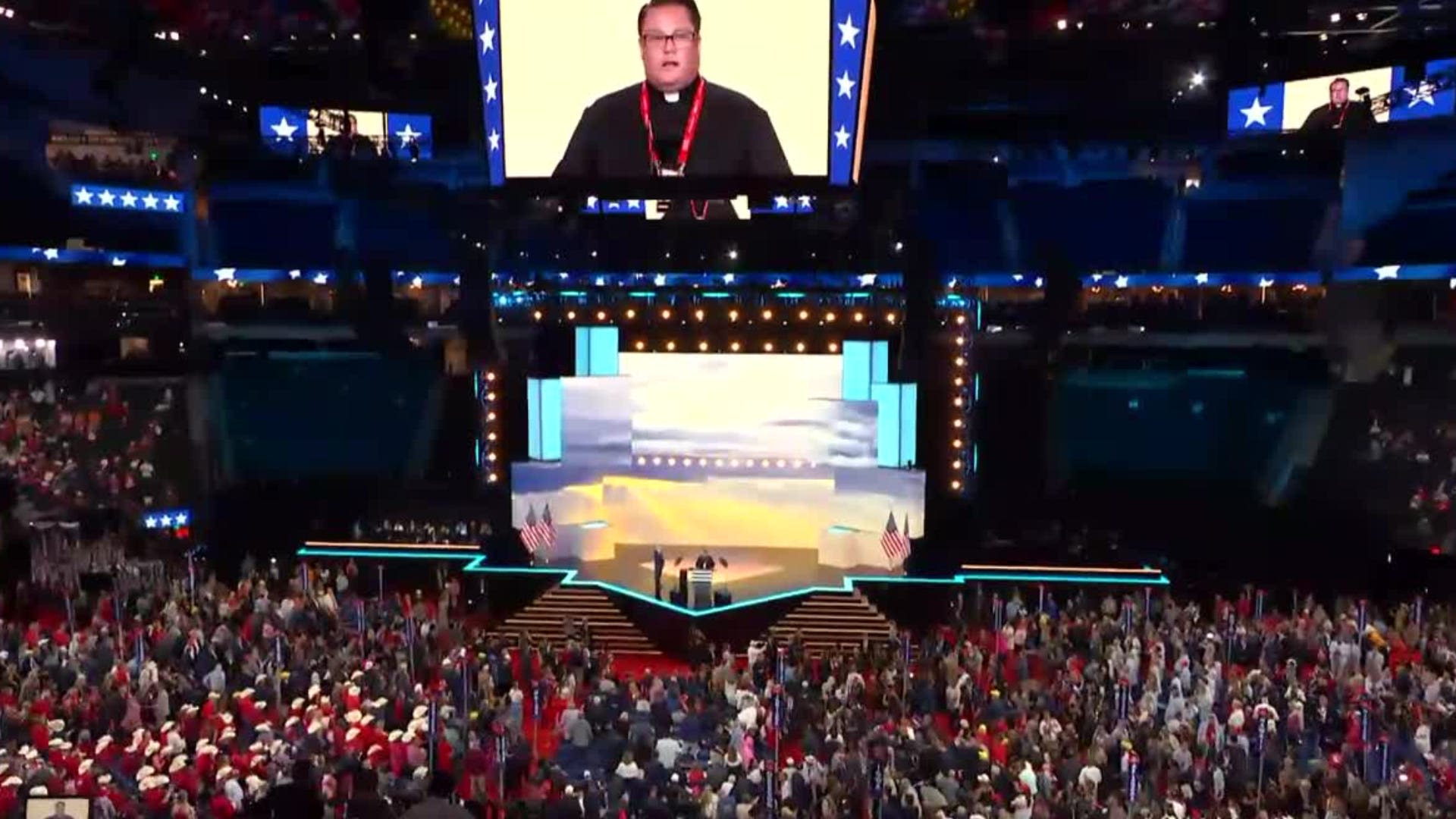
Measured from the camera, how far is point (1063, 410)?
90.8 ft

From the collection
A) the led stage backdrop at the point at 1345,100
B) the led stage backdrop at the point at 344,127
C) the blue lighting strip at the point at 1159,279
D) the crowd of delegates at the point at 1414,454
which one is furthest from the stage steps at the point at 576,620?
the led stage backdrop at the point at 1345,100

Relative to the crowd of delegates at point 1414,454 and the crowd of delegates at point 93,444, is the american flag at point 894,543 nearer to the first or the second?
the crowd of delegates at point 1414,454

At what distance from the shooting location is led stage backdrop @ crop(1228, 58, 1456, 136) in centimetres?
2525

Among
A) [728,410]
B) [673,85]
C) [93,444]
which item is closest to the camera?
[673,85]

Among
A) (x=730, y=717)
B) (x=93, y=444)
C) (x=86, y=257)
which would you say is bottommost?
(x=730, y=717)

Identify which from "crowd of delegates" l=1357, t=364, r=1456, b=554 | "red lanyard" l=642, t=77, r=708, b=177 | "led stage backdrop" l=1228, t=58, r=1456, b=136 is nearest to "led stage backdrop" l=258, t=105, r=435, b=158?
"red lanyard" l=642, t=77, r=708, b=177

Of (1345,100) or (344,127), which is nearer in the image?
(1345,100)

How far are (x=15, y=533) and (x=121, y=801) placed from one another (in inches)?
502

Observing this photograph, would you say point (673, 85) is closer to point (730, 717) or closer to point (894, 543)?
point (730, 717)

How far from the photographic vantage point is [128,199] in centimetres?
2903

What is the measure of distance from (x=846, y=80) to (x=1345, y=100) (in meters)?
18.0

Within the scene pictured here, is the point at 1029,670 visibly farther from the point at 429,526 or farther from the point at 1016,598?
the point at 429,526

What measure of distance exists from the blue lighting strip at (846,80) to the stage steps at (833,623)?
7419 mm

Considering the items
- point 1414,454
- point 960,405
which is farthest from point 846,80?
point 1414,454
